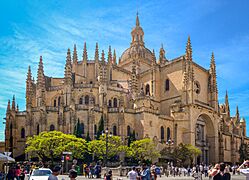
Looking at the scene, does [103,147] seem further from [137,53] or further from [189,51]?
[137,53]

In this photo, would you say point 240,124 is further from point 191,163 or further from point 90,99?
point 90,99

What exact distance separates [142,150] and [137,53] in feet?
105

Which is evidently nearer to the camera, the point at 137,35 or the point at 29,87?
the point at 29,87

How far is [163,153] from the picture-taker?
4834cm

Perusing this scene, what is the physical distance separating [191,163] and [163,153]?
6061 millimetres

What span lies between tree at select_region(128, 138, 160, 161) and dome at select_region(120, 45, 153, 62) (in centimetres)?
2991

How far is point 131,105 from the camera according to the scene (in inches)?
2030

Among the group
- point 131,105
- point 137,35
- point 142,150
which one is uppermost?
point 137,35

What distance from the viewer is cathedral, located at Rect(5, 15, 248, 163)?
46969 millimetres

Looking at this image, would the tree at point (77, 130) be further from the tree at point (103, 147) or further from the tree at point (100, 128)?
the tree at point (103, 147)

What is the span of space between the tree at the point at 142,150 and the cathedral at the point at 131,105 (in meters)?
4.26

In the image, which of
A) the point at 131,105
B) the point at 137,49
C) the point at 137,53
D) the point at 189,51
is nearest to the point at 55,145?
the point at 131,105

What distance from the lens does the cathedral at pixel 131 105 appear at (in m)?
47.0

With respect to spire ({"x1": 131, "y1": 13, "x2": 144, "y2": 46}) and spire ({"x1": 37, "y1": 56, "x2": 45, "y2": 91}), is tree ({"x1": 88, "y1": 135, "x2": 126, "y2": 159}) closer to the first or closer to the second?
spire ({"x1": 37, "y1": 56, "x2": 45, "y2": 91})
